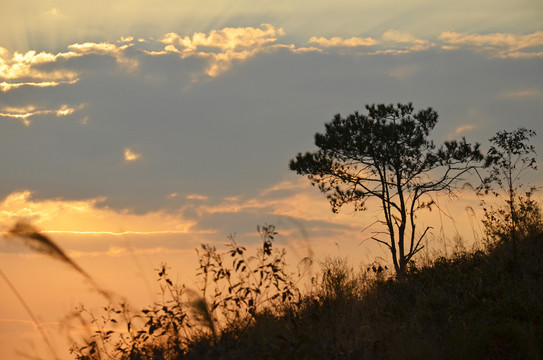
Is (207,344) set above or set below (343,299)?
below

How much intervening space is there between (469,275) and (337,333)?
5443 millimetres

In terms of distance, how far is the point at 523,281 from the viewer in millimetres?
11539

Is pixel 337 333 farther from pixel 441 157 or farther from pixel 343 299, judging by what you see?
pixel 441 157

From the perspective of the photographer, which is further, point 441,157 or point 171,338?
point 441,157

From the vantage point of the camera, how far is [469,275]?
1281 centimetres

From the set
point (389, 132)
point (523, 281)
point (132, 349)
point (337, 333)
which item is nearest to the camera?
point (132, 349)

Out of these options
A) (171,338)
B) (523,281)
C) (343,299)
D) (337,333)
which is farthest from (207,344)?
(523,281)

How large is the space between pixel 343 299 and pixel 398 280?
296 cm

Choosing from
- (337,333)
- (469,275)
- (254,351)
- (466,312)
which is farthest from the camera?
(469,275)

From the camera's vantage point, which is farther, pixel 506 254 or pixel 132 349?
pixel 506 254

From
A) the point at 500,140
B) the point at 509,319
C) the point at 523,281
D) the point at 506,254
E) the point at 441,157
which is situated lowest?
the point at 509,319

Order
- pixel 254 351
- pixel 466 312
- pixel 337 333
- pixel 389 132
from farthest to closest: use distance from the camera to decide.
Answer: pixel 389 132
pixel 466 312
pixel 337 333
pixel 254 351

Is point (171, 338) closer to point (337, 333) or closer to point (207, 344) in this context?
point (207, 344)

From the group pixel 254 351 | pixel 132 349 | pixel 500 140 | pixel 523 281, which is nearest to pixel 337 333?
pixel 254 351
